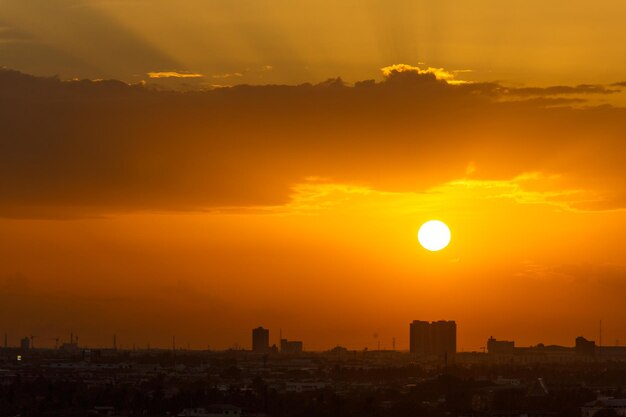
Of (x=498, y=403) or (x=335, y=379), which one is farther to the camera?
(x=335, y=379)

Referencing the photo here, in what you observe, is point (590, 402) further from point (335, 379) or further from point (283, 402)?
point (335, 379)

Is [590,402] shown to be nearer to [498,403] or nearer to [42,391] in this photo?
[498,403]

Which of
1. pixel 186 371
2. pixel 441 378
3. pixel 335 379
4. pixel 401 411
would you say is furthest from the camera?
pixel 186 371

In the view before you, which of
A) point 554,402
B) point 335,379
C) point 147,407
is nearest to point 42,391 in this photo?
A: point 147,407

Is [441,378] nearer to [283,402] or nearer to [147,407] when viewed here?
[283,402]

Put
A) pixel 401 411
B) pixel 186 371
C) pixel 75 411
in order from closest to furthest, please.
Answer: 1. pixel 75 411
2. pixel 401 411
3. pixel 186 371

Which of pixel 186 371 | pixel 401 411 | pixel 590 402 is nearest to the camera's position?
pixel 401 411

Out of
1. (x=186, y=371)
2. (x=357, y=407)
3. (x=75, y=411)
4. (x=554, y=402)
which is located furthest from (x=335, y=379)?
(x=75, y=411)

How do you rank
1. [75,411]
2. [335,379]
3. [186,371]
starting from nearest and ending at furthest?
[75,411] → [335,379] → [186,371]

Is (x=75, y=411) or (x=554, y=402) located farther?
(x=554, y=402)
